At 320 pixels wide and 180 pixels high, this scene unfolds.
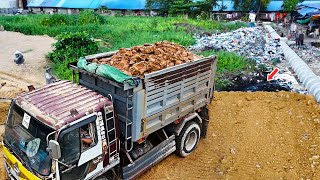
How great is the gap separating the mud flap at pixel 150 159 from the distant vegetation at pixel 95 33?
6.21 metres

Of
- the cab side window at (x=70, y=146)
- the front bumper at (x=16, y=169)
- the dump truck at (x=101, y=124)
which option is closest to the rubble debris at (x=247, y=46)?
the dump truck at (x=101, y=124)

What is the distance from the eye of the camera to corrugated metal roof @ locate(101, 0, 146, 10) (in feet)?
110

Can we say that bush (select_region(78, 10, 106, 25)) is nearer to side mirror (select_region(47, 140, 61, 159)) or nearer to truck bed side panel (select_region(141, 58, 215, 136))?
truck bed side panel (select_region(141, 58, 215, 136))

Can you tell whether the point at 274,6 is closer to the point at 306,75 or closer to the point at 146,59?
the point at 306,75

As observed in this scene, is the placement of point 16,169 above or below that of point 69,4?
below

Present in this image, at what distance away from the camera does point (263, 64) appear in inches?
520

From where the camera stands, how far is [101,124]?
14.5ft

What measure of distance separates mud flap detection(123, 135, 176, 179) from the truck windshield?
4.73 ft

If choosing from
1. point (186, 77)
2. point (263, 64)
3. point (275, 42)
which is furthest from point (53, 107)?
point (275, 42)

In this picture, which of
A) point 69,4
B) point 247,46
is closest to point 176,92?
point 247,46

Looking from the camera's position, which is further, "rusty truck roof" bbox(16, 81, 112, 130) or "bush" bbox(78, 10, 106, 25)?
"bush" bbox(78, 10, 106, 25)

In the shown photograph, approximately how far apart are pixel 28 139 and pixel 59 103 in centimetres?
64

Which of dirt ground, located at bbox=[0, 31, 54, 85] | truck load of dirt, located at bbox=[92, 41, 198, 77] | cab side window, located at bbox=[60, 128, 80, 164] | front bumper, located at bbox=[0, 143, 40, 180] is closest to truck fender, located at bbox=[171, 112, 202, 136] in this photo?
truck load of dirt, located at bbox=[92, 41, 198, 77]

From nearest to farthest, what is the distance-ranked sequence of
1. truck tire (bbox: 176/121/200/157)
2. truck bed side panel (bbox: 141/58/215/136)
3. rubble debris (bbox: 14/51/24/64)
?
truck bed side panel (bbox: 141/58/215/136), truck tire (bbox: 176/121/200/157), rubble debris (bbox: 14/51/24/64)
